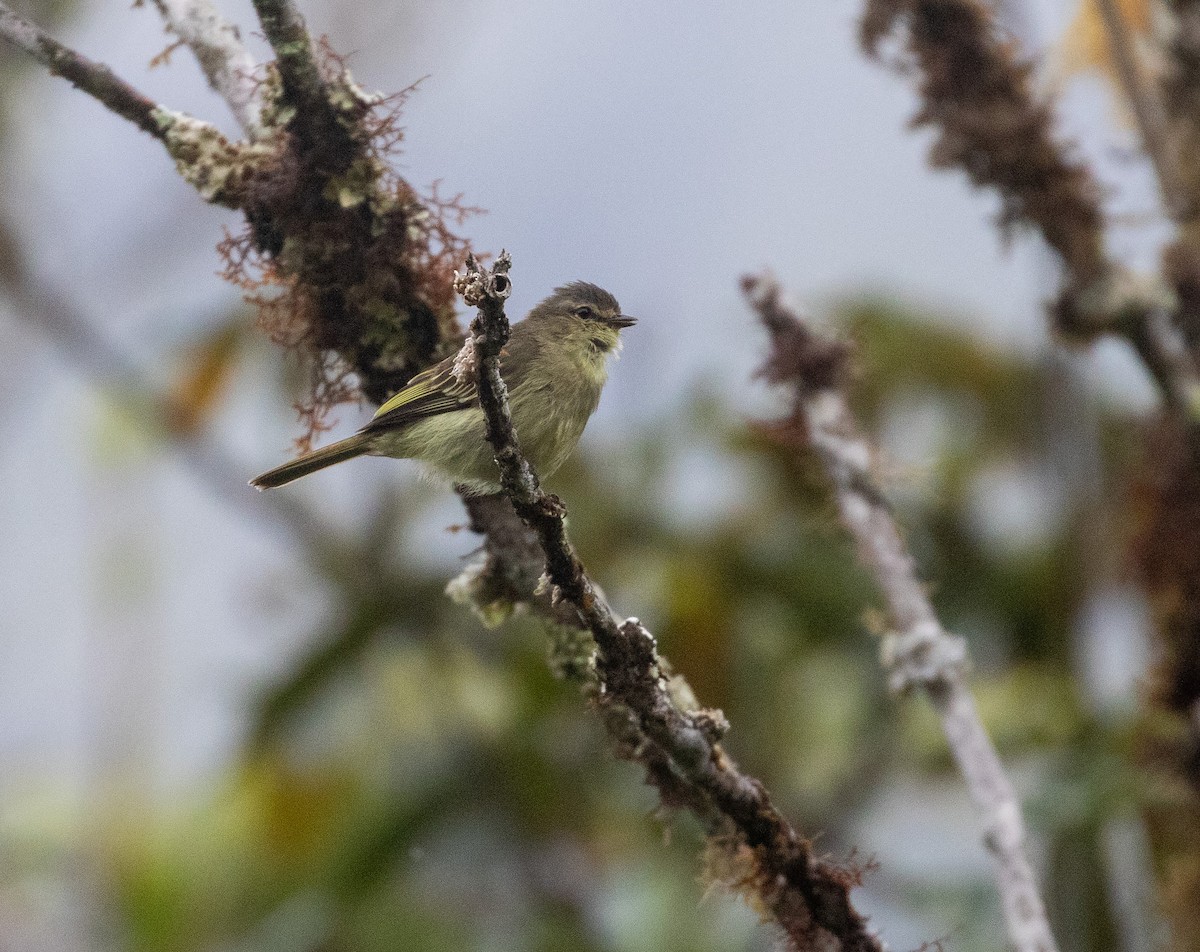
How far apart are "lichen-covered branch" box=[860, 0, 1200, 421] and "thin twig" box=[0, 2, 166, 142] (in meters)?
2.52

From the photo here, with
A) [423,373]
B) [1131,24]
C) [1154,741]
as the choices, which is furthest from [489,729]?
[1131,24]

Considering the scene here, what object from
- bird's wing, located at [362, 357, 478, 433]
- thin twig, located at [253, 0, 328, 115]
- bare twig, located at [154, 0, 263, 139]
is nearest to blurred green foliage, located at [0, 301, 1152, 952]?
bird's wing, located at [362, 357, 478, 433]

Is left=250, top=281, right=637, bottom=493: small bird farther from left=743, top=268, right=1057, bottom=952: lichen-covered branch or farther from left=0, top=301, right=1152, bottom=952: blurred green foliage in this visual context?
left=0, top=301, right=1152, bottom=952: blurred green foliage

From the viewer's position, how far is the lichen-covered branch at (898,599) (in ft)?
9.13

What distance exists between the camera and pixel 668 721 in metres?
2.33

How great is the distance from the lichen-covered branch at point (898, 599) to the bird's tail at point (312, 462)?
4.10ft

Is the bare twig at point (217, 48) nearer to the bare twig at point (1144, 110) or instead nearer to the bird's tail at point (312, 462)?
the bird's tail at point (312, 462)

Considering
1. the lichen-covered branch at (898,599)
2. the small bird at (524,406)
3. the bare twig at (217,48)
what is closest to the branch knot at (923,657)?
the lichen-covered branch at (898,599)

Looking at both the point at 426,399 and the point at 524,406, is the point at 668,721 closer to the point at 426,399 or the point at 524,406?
the point at 426,399

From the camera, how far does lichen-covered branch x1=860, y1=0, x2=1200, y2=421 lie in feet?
14.3

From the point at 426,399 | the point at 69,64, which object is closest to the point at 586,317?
the point at 426,399

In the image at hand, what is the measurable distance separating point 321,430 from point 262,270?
0.41m

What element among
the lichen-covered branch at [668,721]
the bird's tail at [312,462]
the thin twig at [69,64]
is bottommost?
the lichen-covered branch at [668,721]

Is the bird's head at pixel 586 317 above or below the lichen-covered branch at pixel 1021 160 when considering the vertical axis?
below
